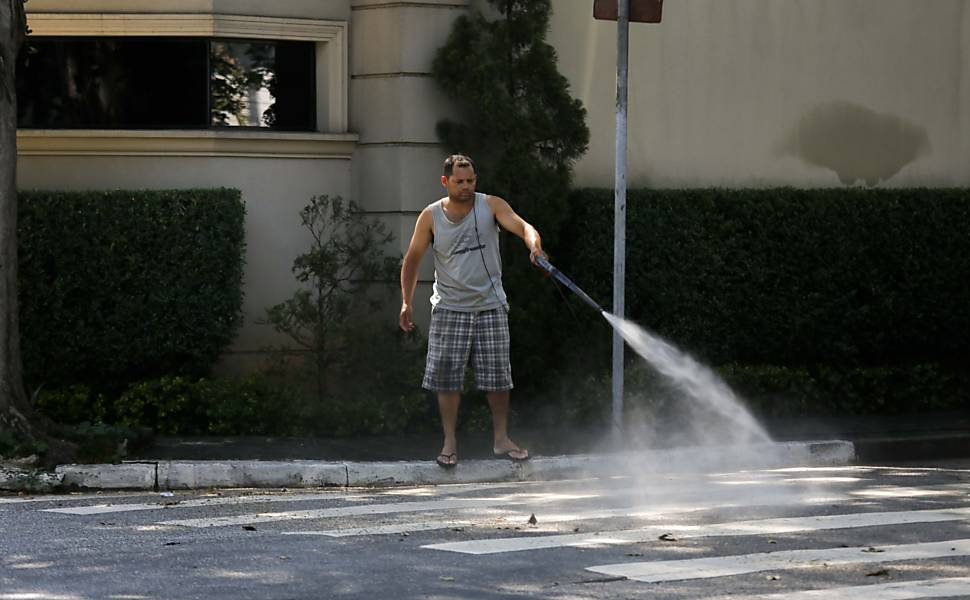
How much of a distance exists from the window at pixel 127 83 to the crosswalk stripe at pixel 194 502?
4163 millimetres

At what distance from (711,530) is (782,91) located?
7509 mm

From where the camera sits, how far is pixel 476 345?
11719 mm

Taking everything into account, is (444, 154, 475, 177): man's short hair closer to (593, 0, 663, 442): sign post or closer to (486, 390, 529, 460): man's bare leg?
(593, 0, 663, 442): sign post

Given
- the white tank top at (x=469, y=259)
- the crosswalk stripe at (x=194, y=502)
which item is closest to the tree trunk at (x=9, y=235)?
the crosswalk stripe at (x=194, y=502)

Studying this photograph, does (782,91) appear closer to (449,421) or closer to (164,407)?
(449,421)

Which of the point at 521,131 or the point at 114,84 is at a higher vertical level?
the point at 114,84

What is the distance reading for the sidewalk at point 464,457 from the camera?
37.9 feet

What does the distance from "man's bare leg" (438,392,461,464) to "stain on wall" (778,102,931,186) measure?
5412 millimetres

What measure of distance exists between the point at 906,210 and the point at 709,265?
213 cm

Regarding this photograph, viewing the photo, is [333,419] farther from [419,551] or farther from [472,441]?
[419,551]

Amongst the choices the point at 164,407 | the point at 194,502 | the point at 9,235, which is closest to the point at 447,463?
the point at 194,502

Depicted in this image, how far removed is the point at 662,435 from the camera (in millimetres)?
13211

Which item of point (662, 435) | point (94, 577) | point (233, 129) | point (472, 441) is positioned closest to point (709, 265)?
point (662, 435)

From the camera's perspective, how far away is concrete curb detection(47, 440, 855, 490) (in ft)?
37.7
